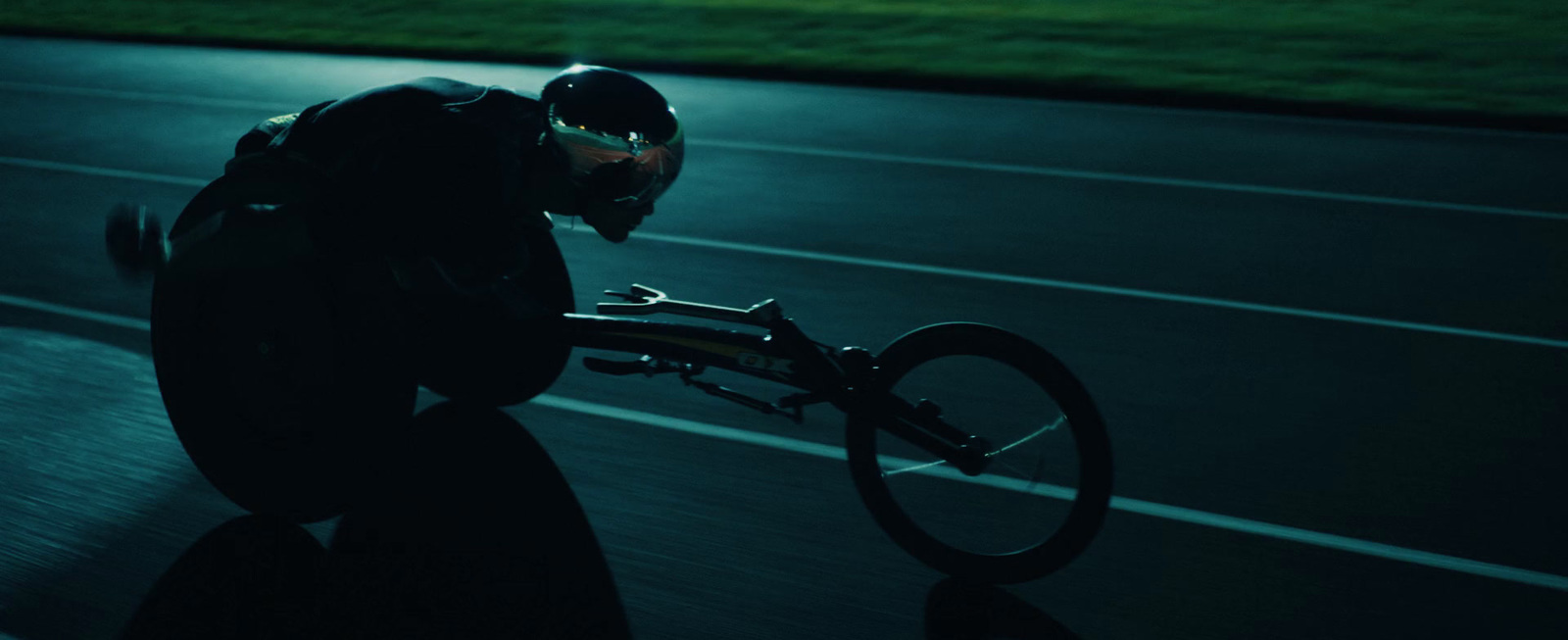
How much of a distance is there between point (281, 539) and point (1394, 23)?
1403 cm

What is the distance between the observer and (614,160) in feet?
14.2

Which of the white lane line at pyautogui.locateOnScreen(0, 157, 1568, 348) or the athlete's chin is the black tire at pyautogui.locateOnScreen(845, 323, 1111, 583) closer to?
→ the athlete's chin

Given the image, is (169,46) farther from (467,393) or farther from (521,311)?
(521,311)

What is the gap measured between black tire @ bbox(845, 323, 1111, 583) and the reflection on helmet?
0.94m

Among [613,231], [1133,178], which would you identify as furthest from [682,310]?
[1133,178]

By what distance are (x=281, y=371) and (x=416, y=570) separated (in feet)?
2.30

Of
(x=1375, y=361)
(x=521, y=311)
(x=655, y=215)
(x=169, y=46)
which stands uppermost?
(x=521, y=311)

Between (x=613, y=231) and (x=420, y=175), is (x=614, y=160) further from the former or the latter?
(x=420, y=175)

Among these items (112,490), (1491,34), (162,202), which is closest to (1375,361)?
(112,490)

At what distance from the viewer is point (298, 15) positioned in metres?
17.0

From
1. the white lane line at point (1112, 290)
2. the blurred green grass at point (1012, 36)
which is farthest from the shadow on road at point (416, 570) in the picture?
the blurred green grass at point (1012, 36)

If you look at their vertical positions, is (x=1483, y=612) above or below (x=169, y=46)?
above

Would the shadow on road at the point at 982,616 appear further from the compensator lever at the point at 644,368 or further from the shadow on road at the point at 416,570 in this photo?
the compensator lever at the point at 644,368

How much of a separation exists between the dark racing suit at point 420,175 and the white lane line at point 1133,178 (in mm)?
5656
